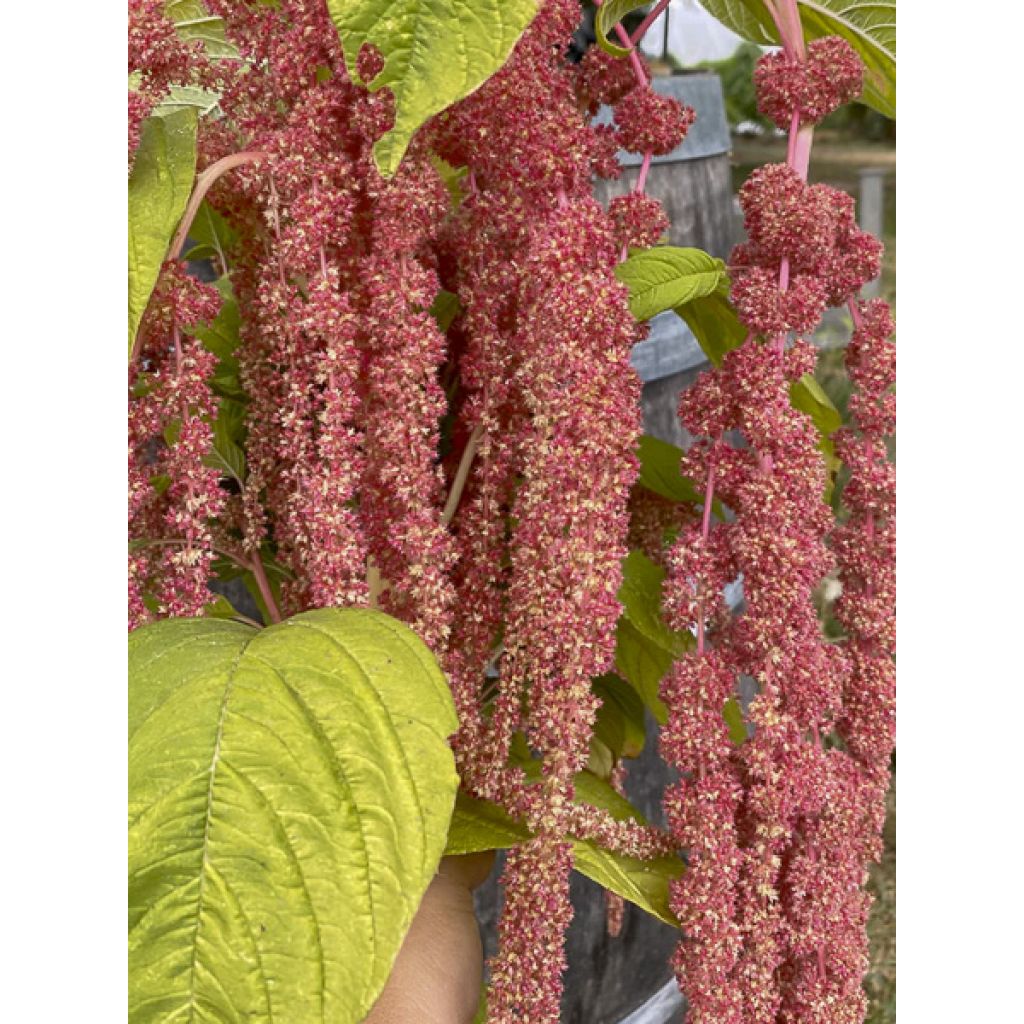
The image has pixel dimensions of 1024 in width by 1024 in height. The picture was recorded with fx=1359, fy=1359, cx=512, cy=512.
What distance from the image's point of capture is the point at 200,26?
2.25 ft

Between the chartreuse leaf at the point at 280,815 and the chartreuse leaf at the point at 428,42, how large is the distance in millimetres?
159

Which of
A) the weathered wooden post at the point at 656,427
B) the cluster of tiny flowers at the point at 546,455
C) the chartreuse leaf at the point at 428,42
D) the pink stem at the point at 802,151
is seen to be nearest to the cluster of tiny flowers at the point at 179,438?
the cluster of tiny flowers at the point at 546,455

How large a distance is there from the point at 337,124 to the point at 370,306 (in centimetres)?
6

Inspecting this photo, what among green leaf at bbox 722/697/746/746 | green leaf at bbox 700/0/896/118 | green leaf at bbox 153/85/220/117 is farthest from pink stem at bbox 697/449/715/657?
green leaf at bbox 153/85/220/117

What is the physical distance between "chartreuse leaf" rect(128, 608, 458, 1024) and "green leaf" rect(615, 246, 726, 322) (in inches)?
6.5

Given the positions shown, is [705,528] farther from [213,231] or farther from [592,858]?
[213,231]

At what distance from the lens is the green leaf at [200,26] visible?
2.21ft

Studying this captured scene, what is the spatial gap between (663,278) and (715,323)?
0.11 meters

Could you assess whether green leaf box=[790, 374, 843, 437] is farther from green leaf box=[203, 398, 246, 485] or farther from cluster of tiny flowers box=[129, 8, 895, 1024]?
green leaf box=[203, 398, 246, 485]

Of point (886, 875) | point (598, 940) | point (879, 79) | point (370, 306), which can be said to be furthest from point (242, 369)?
point (886, 875)

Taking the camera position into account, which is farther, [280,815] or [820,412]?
[820,412]

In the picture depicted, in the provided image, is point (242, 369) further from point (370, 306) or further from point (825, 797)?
point (825, 797)

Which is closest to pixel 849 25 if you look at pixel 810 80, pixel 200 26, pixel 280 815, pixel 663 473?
pixel 810 80

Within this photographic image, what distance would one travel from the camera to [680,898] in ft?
1.57
